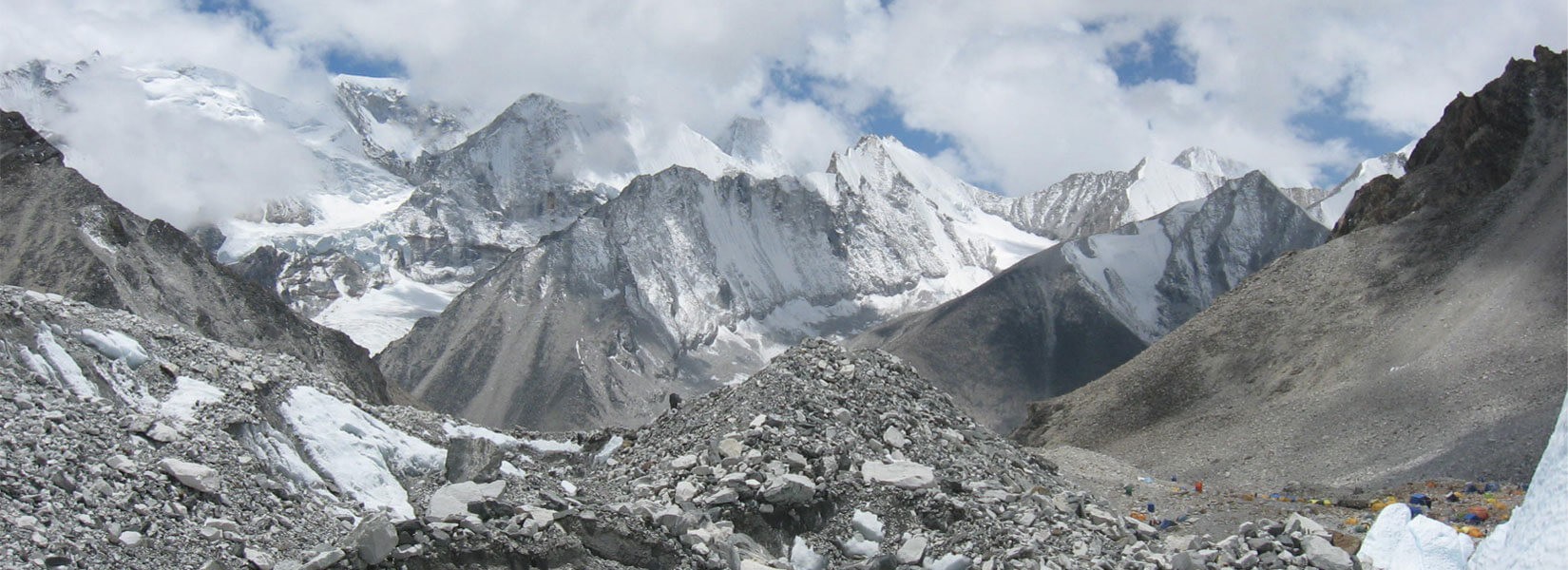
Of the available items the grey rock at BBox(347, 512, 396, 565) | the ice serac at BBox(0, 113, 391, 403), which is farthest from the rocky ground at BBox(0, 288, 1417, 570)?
the ice serac at BBox(0, 113, 391, 403)

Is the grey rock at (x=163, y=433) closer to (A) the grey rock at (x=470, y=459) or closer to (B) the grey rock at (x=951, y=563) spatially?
(A) the grey rock at (x=470, y=459)


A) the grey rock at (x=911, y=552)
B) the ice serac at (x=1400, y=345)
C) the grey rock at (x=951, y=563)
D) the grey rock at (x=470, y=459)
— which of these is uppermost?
the ice serac at (x=1400, y=345)

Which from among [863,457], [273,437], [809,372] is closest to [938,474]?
[863,457]

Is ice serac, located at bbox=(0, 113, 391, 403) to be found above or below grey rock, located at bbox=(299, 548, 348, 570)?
above

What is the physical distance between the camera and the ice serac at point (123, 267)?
242 feet

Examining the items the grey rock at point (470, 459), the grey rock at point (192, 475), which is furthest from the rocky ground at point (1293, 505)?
the grey rock at point (192, 475)

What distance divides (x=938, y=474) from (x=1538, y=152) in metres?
66.5

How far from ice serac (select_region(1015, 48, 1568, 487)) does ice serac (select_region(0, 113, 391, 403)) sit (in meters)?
44.6

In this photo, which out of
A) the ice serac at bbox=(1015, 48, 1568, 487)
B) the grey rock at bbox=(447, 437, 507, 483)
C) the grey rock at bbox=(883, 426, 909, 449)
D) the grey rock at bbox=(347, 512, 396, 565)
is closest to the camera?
the grey rock at bbox=(347, 512, 396, 565)

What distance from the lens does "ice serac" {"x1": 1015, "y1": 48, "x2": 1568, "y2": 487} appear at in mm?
47531

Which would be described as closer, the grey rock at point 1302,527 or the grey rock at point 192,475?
the grey rock at point 192,475

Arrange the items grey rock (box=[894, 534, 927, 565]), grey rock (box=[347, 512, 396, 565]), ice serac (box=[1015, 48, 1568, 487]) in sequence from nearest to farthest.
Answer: grey rock (box=[347, 512, 396, 565])
grey rock (box=[894, 534, 927, 565])
ice serac (box=[1015, 48, 1568, 487])

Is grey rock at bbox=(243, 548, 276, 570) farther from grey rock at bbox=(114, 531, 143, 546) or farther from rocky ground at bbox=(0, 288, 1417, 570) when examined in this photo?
grey rock at bbox=(114, 531, 143, 546)

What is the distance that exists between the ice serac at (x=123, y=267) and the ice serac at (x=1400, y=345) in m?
44.6
